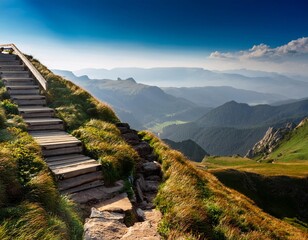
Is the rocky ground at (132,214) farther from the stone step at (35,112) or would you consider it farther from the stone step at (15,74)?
the stone step at (15,74)

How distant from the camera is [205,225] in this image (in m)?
9.22

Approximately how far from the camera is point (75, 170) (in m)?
10.3

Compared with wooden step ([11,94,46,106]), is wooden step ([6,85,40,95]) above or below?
above

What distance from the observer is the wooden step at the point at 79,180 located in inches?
382

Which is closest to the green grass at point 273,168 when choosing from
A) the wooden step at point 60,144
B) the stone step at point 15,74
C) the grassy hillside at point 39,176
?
the stone step at point 15,74

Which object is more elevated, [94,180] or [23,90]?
[23,90]

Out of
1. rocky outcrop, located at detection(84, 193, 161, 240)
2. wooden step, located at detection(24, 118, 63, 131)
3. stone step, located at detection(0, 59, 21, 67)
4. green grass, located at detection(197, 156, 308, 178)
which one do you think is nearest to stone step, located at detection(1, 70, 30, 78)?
stone step, located at detection(0, 59, 21, 67)

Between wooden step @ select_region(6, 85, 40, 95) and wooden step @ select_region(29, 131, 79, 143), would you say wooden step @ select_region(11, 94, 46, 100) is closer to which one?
wooden step @ select_region(6, 85, 40, 95)

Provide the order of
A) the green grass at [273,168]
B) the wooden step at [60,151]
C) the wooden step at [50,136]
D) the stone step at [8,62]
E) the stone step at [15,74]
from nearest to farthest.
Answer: the wooden step at [60,151], the wooden step at [50,136], the stone step at [15,74], the stone step at [8,62], the green grass at [273,168]

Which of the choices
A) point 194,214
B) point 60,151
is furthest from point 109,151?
point 194,214

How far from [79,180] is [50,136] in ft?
14.1

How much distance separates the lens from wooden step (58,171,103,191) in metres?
9.69

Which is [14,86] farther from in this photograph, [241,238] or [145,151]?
[241,238]

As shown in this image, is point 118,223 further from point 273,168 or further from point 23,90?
point 273,168
